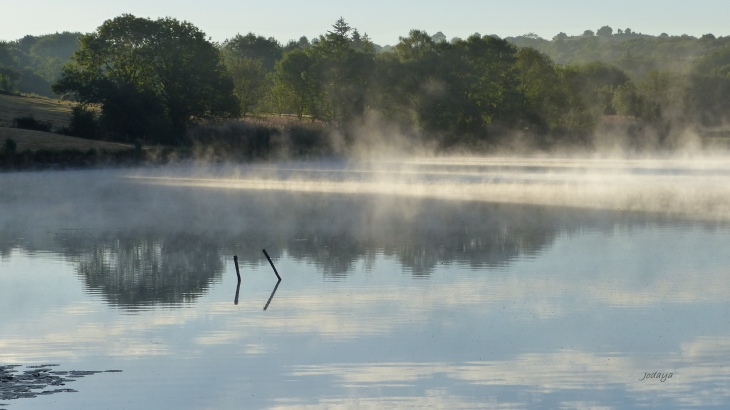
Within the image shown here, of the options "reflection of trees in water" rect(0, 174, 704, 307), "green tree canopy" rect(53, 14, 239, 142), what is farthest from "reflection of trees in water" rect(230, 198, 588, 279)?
"green tree canopy" rect(53, 14, 239, 142)

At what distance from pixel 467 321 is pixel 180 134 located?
51.7 meters

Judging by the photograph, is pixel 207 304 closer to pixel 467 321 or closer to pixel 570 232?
pixel 467 321

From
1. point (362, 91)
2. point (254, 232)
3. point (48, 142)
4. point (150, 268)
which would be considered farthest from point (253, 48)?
point (150, 268)

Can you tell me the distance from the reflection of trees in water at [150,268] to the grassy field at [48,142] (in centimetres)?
3140

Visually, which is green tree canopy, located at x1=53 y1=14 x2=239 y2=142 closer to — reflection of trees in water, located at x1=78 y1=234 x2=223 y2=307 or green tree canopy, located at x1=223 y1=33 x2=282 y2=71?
reflection of trees in water, located at x1=78 y1=234 x2=223 y2=307

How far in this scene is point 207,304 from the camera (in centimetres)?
1159

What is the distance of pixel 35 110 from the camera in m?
66.8

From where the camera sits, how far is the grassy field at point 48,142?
49438 mm

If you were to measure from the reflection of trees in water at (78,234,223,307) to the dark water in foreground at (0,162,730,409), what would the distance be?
1.9 inches

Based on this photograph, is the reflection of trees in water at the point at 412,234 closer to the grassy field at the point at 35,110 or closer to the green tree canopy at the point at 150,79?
the green tree canopy at the point at 150,79

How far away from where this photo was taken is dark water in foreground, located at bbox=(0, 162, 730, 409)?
25.8ft

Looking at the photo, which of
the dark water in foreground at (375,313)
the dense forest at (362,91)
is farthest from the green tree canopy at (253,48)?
the dark water in foreground at (375,313)

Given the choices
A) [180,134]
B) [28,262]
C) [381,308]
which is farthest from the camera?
[180,134]

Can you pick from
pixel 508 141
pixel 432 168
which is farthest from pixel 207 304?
pixel 508 141
